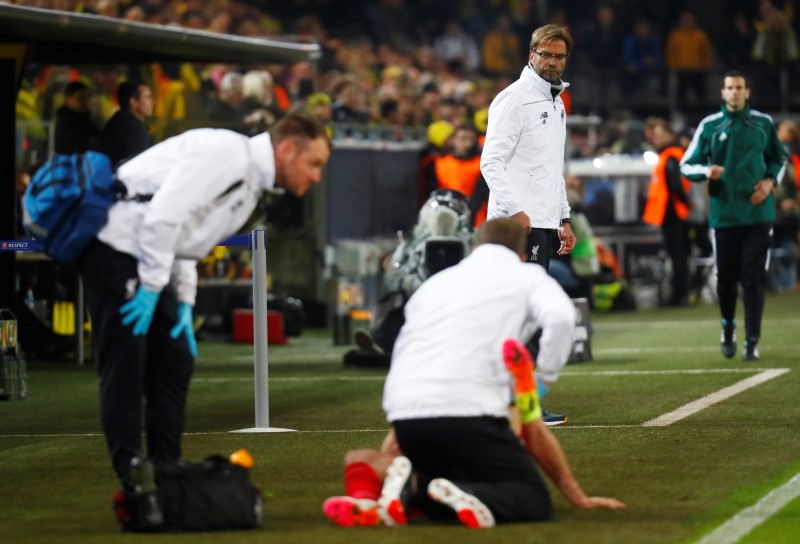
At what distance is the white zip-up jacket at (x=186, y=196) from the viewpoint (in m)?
6.60

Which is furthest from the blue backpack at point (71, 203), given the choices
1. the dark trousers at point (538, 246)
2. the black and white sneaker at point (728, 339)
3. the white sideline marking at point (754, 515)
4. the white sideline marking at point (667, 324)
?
the white sideline marking at point (667, 324)

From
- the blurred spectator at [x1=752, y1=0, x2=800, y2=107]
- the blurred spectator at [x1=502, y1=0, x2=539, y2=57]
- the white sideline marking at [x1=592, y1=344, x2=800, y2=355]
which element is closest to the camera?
the white sideline marking at [x1=592, y1=344, x2=800, y2=355]

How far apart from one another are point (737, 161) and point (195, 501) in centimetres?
811

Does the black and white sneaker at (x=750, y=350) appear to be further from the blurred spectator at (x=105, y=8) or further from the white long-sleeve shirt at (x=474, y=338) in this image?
the blurred spectator at (x=105, y=8)

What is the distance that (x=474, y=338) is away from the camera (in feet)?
21.8

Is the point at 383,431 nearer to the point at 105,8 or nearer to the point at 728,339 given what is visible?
the point at 728,339

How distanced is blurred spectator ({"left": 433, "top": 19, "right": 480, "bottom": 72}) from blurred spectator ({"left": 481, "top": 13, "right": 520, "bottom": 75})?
0.87ft

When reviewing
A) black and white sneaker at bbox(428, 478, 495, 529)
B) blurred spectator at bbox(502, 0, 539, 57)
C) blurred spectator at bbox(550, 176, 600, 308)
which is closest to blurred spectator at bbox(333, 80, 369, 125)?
blurred spectator at bbox(550, 176, 600, 308)

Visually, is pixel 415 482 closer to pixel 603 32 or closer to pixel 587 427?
pixel 587 427

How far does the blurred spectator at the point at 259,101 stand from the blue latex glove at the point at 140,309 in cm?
1194

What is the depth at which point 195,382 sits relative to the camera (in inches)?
537

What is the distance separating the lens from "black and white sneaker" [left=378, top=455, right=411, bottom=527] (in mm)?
6672

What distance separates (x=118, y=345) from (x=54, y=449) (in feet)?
9.58

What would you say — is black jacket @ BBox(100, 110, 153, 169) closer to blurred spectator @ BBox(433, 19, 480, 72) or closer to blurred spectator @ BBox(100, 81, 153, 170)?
blurred spectator @ BBox(100, 81, 153, 170)
